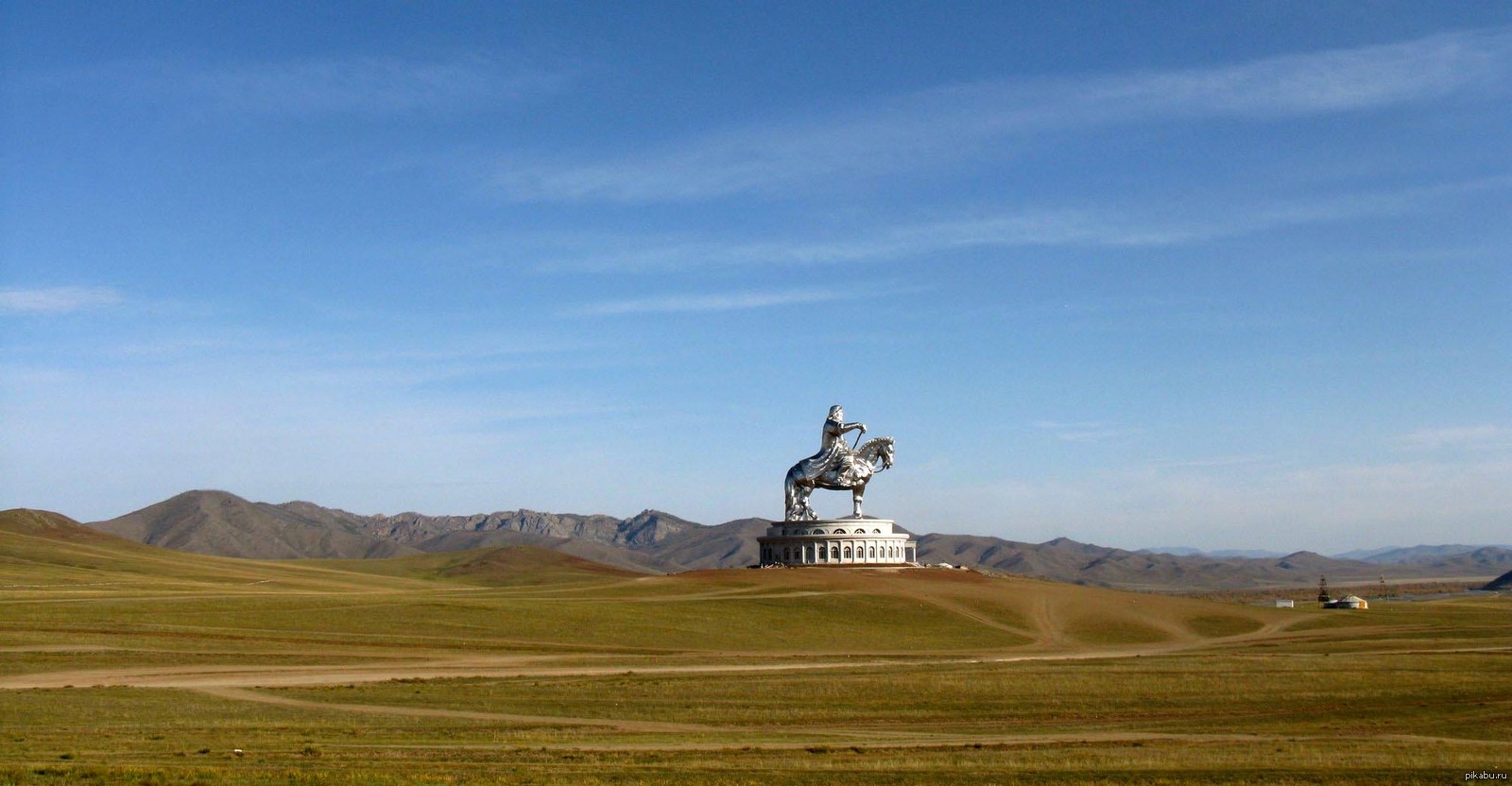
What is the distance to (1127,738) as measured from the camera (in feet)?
116

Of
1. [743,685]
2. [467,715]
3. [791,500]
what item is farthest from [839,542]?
[467,715]

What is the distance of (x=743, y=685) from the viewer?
4978cm

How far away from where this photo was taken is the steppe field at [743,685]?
2981 centimetres

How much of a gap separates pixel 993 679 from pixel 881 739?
1735cm

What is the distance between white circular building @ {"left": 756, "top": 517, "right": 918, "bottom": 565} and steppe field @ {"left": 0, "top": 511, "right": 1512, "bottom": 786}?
5.38m

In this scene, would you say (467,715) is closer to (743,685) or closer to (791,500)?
(743,685)

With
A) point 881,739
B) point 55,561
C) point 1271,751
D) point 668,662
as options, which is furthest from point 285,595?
point 1271,751

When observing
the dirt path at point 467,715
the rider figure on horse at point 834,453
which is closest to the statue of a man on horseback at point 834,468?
the rider figure on horse at point 834,453

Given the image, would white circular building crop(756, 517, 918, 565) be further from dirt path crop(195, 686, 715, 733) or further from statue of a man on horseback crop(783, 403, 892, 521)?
dirt path crop(195, 686, 715, 733)

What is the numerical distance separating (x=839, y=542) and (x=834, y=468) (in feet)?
18.9

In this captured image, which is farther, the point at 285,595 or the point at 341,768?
the point at 285,595

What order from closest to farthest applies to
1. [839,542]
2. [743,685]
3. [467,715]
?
[467,715], [743,685], [839,542]

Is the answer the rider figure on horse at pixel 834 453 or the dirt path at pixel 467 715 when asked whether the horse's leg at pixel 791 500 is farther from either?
the dirt path at pixel 467 715

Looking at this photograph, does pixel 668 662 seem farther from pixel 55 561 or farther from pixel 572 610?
pixel 55 561
